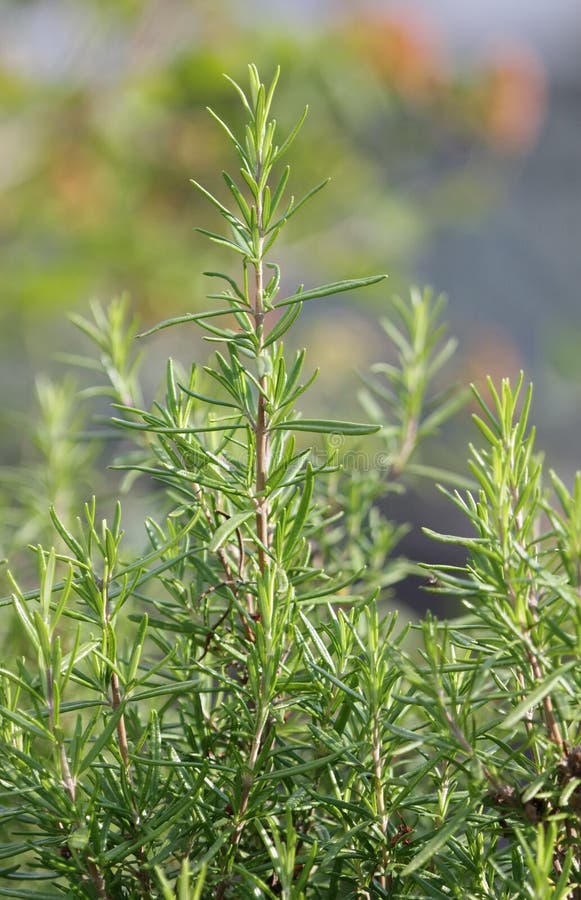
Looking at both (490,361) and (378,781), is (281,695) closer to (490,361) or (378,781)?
(378,781)

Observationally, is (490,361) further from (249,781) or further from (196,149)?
(249,781)

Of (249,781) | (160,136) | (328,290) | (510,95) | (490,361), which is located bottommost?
(249,781)

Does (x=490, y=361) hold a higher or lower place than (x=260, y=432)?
higher

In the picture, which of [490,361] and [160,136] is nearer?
[160,136]

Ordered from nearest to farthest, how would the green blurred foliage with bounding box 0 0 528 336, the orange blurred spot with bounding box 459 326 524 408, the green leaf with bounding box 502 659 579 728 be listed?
the green leaf with bounding box 502 659 579 728 < the green blurred foliage with bounding box 0 0 528 336 < the orange blurred spot with bounding box 459 326 524 408

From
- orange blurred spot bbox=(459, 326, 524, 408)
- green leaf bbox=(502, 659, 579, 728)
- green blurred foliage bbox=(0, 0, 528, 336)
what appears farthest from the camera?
orange blurred spot bbox=(459, 326, 524, 408)

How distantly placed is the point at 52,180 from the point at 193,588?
6.01ft

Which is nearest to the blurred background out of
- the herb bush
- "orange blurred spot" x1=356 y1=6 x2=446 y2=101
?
"orange blurred spot" x1=356 y1=6 x2=446 y2=101

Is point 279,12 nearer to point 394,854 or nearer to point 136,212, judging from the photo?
point 136,212

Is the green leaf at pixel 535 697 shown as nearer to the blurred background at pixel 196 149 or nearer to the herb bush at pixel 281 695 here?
the herb bush at pixel 281 695

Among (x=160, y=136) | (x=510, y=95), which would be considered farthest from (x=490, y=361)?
(x=160, y=136)

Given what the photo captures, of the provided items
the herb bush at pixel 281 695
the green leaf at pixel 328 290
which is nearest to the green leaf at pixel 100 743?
the herb bush at pixel 281 695

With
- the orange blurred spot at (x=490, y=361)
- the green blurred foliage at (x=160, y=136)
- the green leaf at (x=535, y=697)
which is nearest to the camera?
the green leaf at (x=535, y=697)

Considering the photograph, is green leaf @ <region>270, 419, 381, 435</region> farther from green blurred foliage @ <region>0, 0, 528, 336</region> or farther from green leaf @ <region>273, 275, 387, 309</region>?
green blurred foliage @ <region>0, 0, 528, 336</region>
